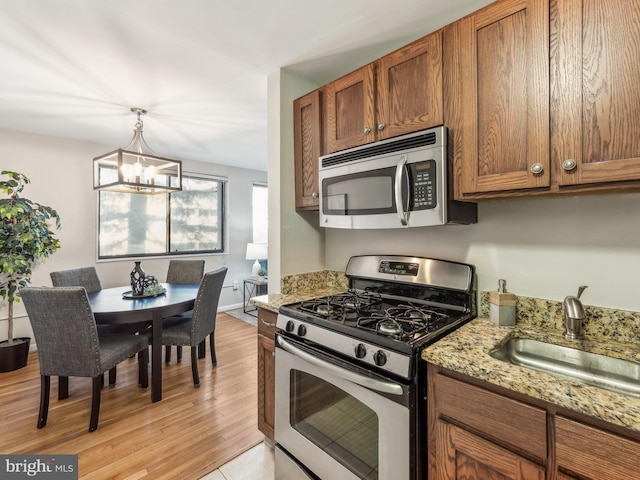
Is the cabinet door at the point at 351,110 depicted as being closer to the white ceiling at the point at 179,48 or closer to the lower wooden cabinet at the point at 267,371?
the white ceiling at the point at 179,48

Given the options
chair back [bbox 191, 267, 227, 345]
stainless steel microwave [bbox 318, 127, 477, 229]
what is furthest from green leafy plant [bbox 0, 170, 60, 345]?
stainless steel microwave [bbox 318, 127, 477, 229]

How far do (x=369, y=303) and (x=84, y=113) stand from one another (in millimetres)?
3153

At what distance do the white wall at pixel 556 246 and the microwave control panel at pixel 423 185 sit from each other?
1.28 feet

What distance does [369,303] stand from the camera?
1.72 meters

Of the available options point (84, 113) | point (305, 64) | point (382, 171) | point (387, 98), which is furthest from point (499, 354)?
point (84, 113)

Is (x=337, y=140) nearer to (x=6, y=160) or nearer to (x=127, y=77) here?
(x=127, y=77)

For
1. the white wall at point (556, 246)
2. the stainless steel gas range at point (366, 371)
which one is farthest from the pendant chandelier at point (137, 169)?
the white wall at point (556, 246)

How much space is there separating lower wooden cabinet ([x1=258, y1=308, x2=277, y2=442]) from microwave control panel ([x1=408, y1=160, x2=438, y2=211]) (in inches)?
39.4

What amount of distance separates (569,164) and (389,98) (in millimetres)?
882

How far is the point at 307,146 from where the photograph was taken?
2062mm

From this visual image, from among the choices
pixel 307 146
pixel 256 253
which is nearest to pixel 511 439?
pixel 307 146

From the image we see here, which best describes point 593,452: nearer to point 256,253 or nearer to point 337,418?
point 337,418

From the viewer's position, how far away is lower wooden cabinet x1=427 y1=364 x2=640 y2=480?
782 millimetres

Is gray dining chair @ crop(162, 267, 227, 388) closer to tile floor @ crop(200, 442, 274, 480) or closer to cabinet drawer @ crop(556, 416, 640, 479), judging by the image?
tile floor @ crop(200, 442, 274, 480)
